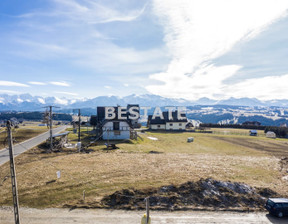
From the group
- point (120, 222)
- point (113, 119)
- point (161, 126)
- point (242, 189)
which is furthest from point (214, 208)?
point (161, 126)

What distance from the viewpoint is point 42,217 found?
16672mm

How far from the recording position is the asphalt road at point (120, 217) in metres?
16.4

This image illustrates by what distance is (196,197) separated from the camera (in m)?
20.8

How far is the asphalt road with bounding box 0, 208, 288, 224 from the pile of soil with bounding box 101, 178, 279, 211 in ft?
3.34

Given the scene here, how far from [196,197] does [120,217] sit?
9.50 meters

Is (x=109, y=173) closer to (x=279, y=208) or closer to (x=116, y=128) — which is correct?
(x=279, y=208)

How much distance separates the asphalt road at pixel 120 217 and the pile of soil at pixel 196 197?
3.34ft

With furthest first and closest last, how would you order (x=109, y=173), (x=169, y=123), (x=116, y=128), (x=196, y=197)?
(x=169, y=123) → (x=116, y=128) → (x=109, y=173) → (x=196, y=197)

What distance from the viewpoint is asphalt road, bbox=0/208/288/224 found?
16.4 meters

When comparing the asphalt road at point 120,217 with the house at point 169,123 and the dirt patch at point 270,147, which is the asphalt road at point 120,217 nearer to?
the dirt patch at point 270,147

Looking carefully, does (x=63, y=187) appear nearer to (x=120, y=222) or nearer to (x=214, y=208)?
(x=120, y=222)

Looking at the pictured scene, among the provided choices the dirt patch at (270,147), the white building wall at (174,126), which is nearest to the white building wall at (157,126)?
the white building wall at (174,126)

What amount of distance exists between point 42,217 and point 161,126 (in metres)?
76.1

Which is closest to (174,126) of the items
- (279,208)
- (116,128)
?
(116,128)
